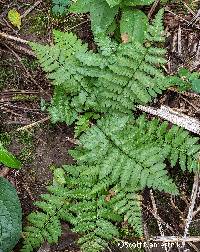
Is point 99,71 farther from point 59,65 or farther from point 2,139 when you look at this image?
point 2,139

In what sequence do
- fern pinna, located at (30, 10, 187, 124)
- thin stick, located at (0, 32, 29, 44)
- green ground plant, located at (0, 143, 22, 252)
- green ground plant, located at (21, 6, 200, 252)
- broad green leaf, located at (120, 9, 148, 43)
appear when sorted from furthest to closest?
thin stick, located at (0, 32, 29, 44)
broad green leaf, located at (120, 9, 148, 43)
fern pinna, located at (30, 10, 187, 124)
green ground plant, located at (21, 6, 200, 252)
green ground plant, located at (0, 143, 22, 252)

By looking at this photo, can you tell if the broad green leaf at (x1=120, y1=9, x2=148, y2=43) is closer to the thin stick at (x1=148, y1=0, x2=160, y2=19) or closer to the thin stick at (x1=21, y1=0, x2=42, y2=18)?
the thin stick at (x1=148, y1=0, x2=160, y2=19)

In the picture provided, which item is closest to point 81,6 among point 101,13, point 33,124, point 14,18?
point 101,13

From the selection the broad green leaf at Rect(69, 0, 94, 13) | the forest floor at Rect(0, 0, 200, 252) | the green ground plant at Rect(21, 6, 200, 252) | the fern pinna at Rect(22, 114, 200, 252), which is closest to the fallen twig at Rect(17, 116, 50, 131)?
the forest floor at Rect(0, 0, 200, 252)

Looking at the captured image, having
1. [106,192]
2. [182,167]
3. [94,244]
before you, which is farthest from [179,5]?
[94,244]

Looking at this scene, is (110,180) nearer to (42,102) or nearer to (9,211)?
(9,211)

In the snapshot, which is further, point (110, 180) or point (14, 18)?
point (14, 18)
